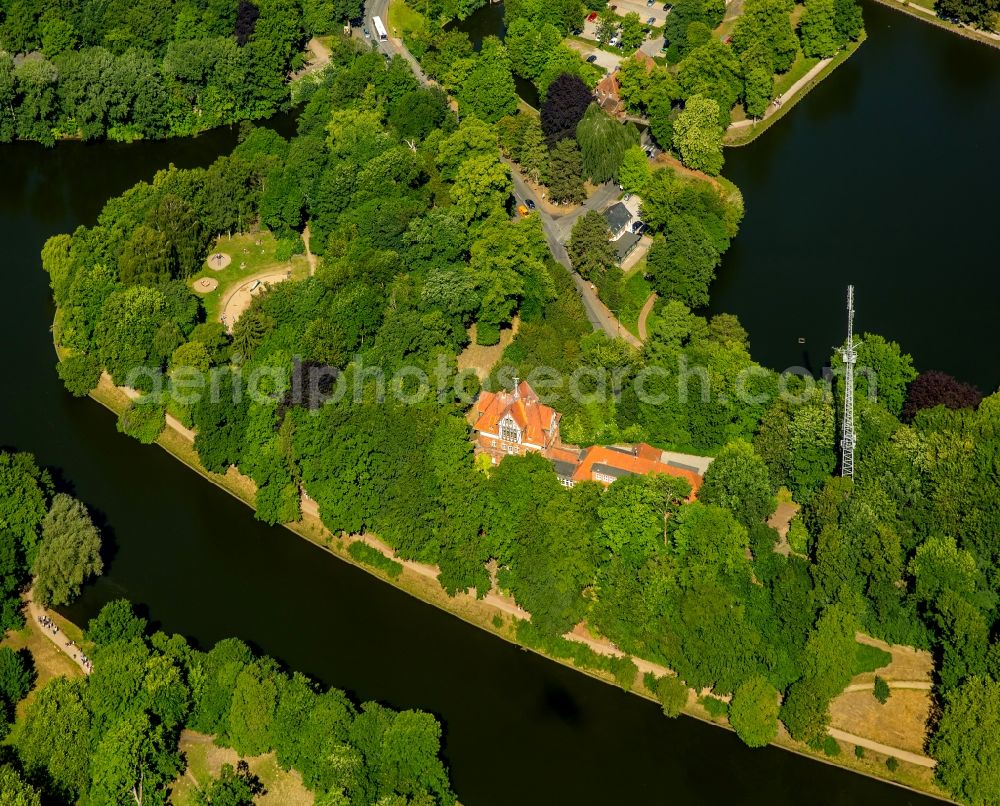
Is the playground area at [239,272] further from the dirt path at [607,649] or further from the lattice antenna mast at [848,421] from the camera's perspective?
the lattice antenna mast at [848,421]

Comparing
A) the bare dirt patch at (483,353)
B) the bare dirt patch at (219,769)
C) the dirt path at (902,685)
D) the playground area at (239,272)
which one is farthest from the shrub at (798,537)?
the playground area at (239,272)

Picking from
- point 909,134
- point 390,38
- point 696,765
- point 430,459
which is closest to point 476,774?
point 696,765

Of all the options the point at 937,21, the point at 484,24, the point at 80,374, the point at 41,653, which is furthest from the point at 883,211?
the point at 41,653

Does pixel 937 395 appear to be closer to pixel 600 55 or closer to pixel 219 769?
pixel 219 769

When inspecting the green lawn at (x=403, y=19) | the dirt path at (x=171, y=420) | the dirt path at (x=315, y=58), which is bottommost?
the dirt path at (x=171, y=420)

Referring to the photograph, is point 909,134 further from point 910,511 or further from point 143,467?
point 143,467

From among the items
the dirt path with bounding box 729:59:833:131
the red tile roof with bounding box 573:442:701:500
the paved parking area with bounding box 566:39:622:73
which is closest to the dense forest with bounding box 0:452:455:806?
the red tile roof with bounding box 573:442:701:500
